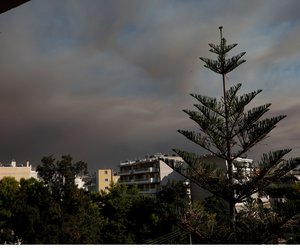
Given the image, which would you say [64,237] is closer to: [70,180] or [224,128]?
[70,180]

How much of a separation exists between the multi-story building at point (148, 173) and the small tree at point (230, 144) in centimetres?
2027

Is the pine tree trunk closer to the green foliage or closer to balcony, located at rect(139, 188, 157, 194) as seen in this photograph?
the green foliage

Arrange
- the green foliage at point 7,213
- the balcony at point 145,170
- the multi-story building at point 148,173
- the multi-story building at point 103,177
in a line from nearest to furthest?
1. the green foliage at point 7,213
2. the multi-story building at point 148,173
3. the balcony at point 145,170
4. the multi-story building at point 103,177

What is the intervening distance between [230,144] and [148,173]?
79.6 feet

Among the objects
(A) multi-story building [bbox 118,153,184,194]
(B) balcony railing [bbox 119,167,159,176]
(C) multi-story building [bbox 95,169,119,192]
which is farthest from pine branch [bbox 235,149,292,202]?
(C) multi-story building [bbox 95,169,119,192]

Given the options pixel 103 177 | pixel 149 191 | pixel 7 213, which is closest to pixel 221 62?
pixel 7 213

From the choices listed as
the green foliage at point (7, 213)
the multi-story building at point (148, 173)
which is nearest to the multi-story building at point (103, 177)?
the multi-story building at point (148, 173)

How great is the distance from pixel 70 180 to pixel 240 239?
929cm

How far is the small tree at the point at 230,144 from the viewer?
392cm

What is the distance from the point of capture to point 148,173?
1105 inches

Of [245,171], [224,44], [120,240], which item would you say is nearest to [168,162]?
[245,171]

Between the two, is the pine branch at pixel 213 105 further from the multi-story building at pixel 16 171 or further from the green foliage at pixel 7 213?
the multi-story building at pixel 16 171

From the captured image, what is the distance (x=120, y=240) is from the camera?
46.0 ft

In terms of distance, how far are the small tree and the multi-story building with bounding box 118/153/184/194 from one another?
66.5ft
